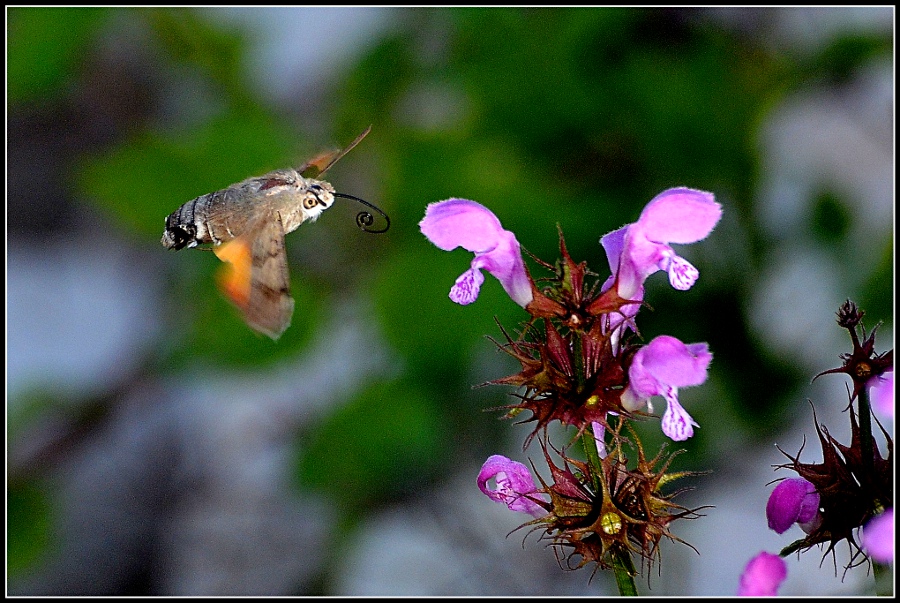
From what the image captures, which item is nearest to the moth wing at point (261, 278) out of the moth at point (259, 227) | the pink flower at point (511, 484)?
the moth at point (259, 227)

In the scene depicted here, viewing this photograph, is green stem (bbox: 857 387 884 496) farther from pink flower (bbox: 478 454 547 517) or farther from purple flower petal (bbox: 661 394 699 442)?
pink flower (bbox: 478 454 547 517)

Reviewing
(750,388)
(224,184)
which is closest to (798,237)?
(750,388)

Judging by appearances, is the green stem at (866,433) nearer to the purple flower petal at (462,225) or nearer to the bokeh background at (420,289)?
the purple flower petal at (462,225)

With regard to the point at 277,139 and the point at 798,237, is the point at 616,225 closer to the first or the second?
the point at 798,237

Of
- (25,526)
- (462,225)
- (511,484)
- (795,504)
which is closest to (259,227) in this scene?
(462,225)

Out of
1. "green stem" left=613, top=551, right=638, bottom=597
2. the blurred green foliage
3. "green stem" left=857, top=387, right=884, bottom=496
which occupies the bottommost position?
the blurred green foliage

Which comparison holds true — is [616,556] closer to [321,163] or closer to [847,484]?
[847,484]

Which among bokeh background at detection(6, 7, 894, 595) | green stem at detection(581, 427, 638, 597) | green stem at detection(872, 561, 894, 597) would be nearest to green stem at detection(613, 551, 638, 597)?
green stem at detection(581, 427, 638, 597)
